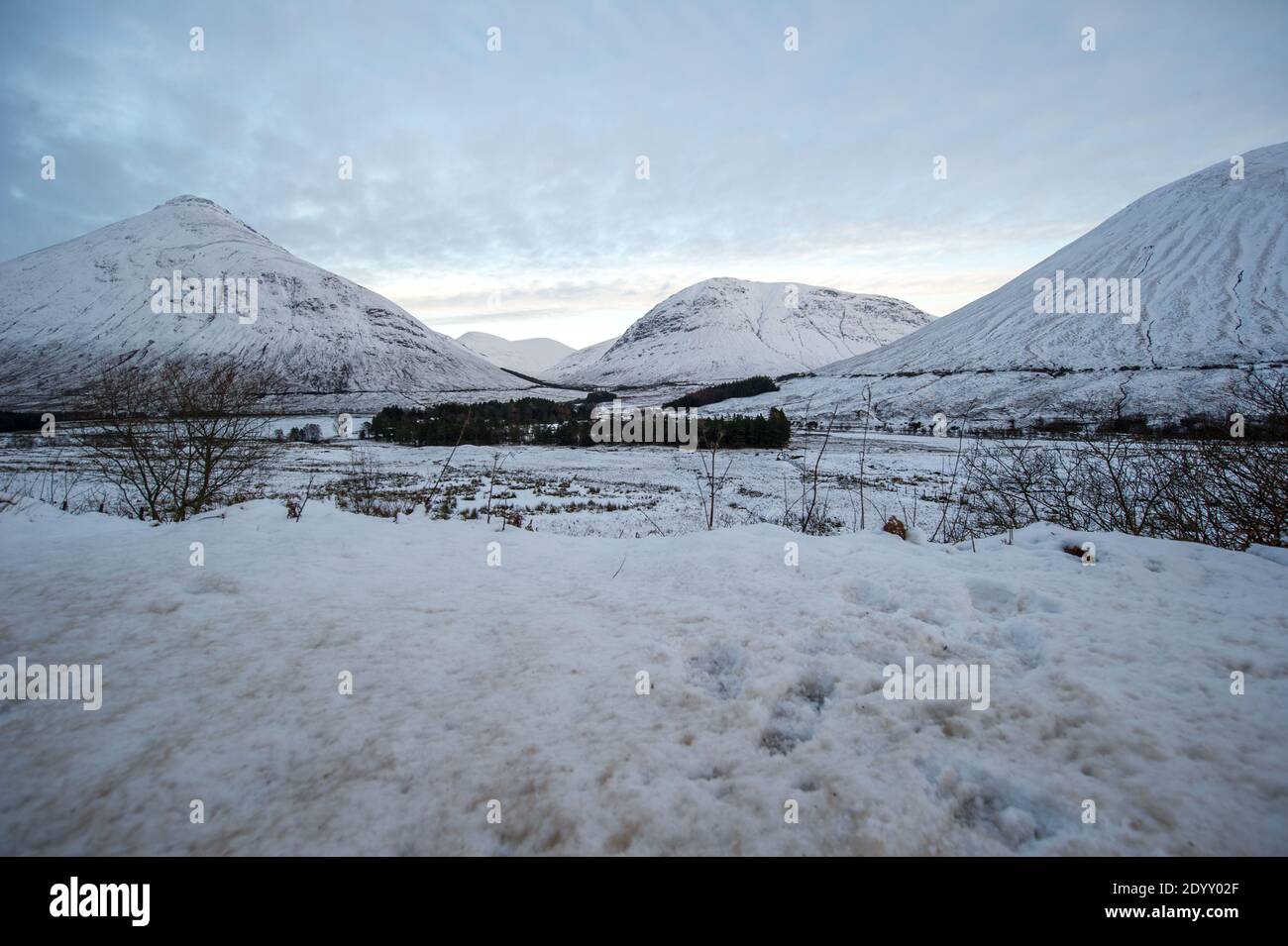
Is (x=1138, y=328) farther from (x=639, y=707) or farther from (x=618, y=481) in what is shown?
(x=639, y=707)

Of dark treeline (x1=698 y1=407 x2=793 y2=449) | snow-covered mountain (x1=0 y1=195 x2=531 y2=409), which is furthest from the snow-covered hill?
snow-covered mountain (x1=0 y1=195 x2=531 y2=409)

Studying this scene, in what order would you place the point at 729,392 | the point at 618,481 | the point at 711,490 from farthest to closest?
the point at 729,392, the point at 618,481, the point at 711,490

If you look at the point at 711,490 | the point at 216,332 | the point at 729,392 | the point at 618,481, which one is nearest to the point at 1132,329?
the point at 729,392

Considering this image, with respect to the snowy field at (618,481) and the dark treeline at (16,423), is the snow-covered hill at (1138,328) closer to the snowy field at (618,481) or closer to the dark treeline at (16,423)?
the snowy field at (618,481)

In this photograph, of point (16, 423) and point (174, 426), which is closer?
point (174, 426)

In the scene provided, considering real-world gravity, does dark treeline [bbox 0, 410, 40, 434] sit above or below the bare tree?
above

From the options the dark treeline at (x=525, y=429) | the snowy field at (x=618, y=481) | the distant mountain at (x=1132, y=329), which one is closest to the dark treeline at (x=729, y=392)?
the distant mountain at (x=1132, y=329)

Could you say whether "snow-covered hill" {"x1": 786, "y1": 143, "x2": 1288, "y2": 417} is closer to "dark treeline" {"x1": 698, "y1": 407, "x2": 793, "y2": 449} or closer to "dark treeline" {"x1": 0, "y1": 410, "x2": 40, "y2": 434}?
"dark treeline" {"x1": 698, "y1": 407, "x2": 793, "y2": 449}
